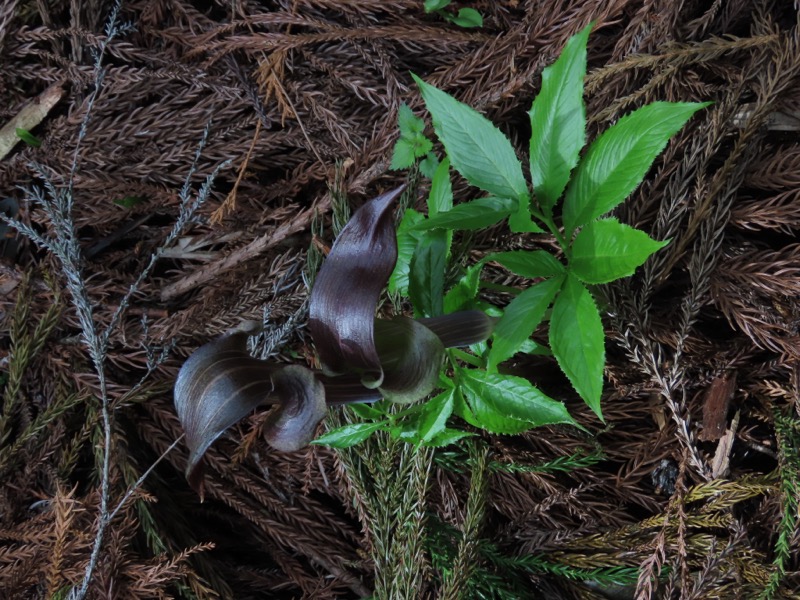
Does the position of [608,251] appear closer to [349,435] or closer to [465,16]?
[349,435]

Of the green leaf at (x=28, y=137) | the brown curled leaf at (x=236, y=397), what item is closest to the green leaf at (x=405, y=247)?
the brown curled leaf at (x=236, y=397)

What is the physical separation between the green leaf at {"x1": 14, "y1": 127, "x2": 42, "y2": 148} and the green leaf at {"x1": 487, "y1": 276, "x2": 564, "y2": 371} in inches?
43.5

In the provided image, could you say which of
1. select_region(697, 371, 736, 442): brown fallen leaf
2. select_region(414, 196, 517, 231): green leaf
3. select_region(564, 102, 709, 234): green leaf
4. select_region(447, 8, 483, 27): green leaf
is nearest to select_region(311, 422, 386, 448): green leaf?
select_region(414, 196, 517, 231): green leaf

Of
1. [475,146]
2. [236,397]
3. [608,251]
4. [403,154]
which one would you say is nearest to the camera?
[236,397]

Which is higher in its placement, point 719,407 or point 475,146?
point 475,146

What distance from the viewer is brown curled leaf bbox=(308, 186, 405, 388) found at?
2.39 ft

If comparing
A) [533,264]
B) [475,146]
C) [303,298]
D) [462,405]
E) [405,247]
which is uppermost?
[475,146]

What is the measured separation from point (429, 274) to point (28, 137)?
0.98m

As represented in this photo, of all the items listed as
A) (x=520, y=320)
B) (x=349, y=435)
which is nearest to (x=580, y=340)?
(x=520, y=320)

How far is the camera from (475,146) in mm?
944

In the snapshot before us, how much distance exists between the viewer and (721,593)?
1.11 metres

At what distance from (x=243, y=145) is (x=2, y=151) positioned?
0.55 m

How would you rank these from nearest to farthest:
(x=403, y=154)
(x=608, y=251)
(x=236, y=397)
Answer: (x=236, y=397)
(x=608, y=251)
(x=403, y=154)

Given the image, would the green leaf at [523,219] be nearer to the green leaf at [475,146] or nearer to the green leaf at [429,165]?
the green leaf at [475,146]
